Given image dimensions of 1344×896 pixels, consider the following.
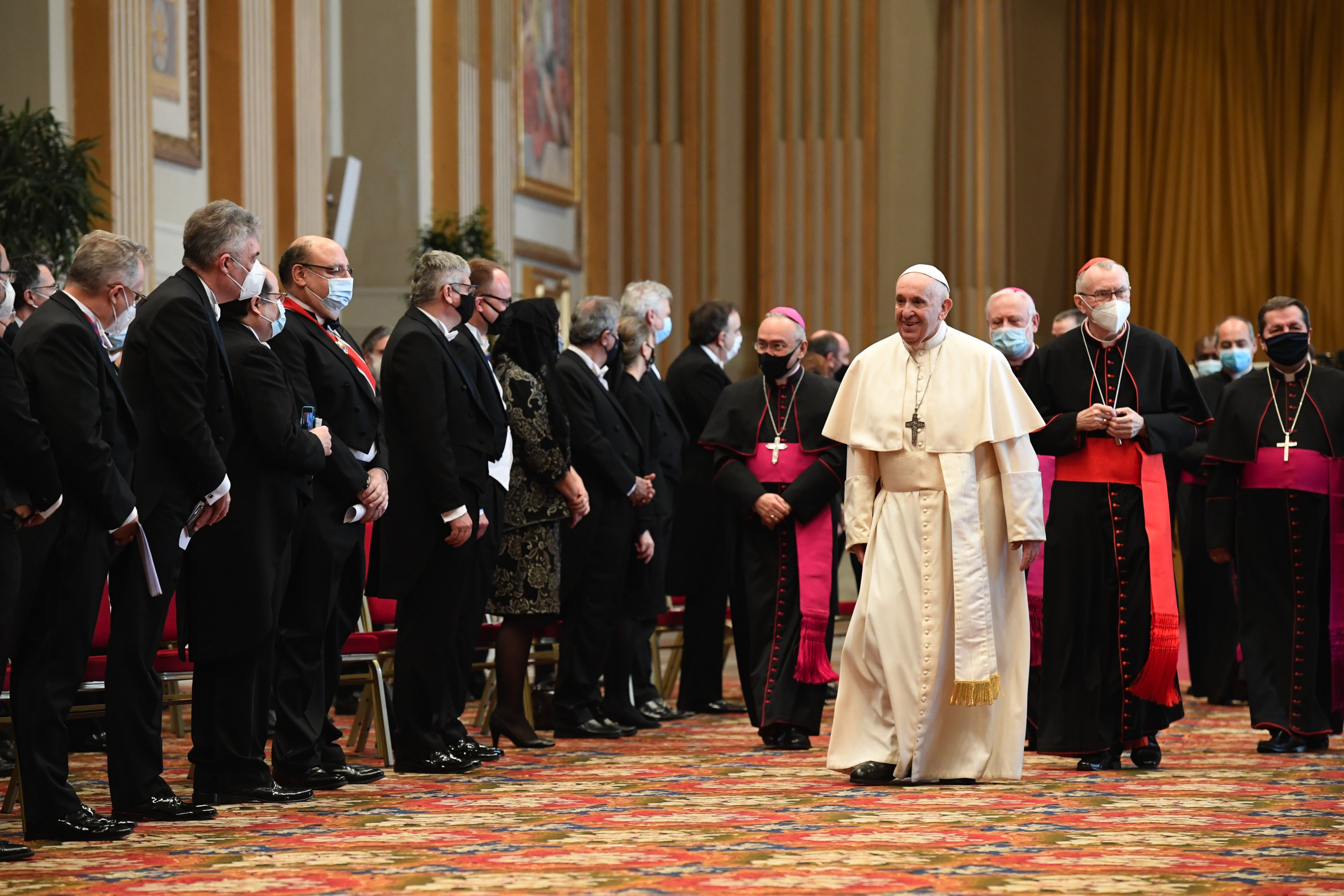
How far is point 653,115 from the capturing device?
611 inches

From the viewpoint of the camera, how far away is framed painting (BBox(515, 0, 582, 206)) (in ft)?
45.9

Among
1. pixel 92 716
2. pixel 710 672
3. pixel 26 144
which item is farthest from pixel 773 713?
pixel 26 144

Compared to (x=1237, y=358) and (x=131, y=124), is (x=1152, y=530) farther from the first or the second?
(x=131, y=124)

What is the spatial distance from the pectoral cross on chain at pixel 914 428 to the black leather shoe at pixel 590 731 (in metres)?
2.05

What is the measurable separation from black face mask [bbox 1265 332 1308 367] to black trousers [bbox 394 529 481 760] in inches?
128

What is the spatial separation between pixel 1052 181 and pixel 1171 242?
1265 millimetres

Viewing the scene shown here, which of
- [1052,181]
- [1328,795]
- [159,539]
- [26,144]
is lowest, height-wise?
[1328,795]

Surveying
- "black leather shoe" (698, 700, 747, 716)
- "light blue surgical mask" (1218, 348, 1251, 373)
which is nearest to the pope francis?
"black leather shoe" (698, 700, 747, 716)

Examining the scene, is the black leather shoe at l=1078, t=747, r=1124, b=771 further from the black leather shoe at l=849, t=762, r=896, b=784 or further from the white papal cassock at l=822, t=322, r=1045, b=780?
the black leather shoe at l=849, t=762, r=896, b=784

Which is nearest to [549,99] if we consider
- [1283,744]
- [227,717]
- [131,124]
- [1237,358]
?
[131,124]

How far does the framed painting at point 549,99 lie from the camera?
45.9 feet

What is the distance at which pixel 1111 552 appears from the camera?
6023mm

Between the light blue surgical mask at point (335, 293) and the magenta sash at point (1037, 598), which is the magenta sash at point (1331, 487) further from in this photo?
the light blue surgical mask at point (335, 293)

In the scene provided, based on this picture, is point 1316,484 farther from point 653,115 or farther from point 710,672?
point 653,115
